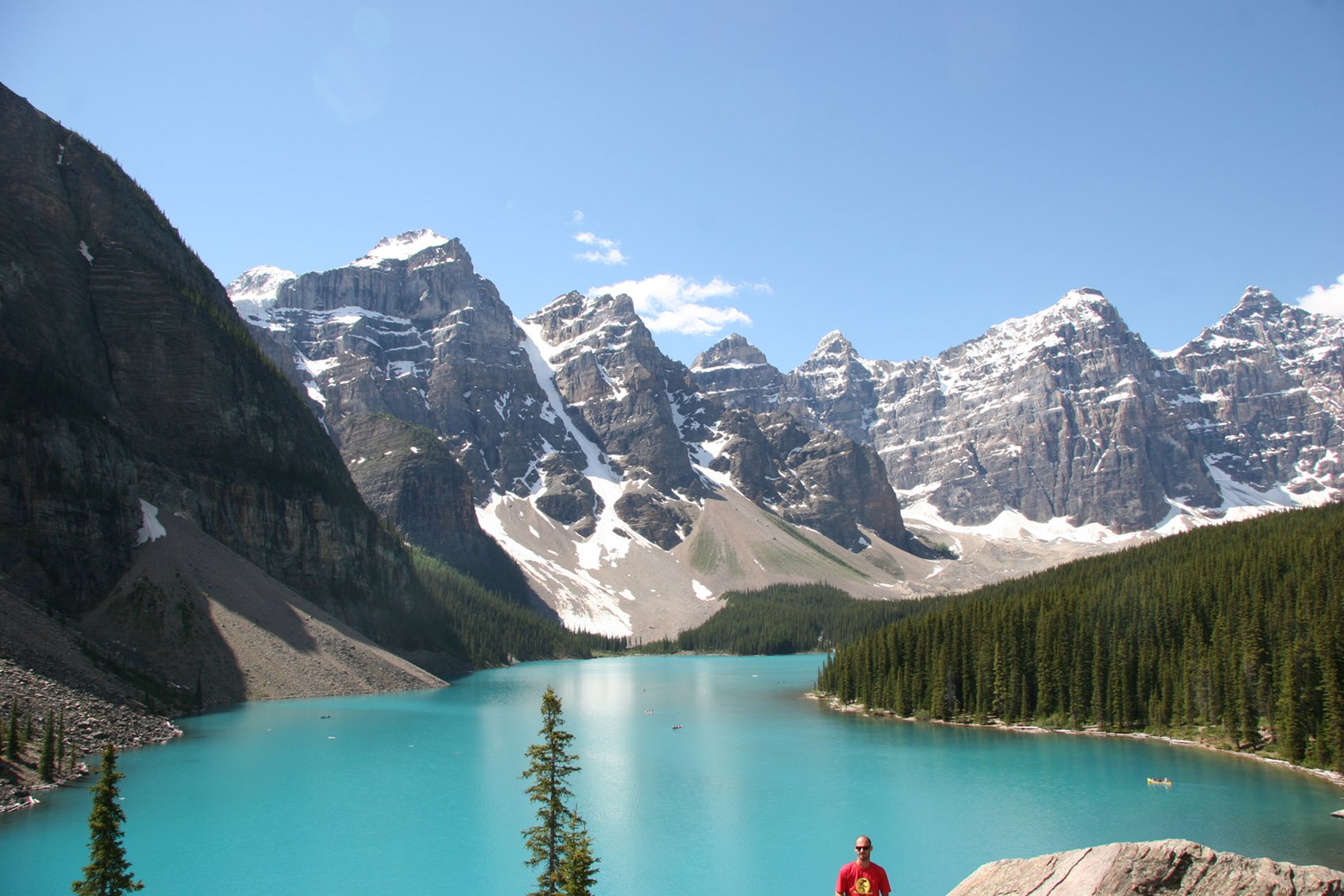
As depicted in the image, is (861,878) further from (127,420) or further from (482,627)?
(482,627)

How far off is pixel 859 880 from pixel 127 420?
4026 inches

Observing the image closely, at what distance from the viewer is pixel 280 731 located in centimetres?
6481

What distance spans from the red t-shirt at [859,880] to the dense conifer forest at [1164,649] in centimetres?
4873

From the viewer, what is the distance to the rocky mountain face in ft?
251

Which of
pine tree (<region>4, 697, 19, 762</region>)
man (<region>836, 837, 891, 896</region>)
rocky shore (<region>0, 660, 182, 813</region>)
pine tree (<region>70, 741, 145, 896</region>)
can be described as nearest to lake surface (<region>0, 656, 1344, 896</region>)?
rocky shore (<region>0, 660, 182, 813</region>)

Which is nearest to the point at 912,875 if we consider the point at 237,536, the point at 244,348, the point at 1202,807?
the point at 1202,807

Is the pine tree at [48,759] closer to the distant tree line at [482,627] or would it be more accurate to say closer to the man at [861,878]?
the man at [861,878]

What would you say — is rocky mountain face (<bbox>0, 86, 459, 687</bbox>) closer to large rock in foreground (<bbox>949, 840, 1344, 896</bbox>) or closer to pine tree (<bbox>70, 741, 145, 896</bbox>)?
pine tree (<bbox>70, 741, 145, 896</bbox>)

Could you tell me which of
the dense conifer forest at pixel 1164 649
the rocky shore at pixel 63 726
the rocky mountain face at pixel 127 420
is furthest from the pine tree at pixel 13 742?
the dense conifer forest at pixel 1164 649

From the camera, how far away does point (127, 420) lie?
94.6 metres

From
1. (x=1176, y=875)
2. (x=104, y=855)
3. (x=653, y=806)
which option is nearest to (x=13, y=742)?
(x=104, y=855)

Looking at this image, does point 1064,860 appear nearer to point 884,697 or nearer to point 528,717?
point 528,717

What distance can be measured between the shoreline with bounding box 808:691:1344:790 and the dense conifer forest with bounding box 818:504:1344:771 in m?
0.67

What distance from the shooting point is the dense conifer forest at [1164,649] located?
172 ft
